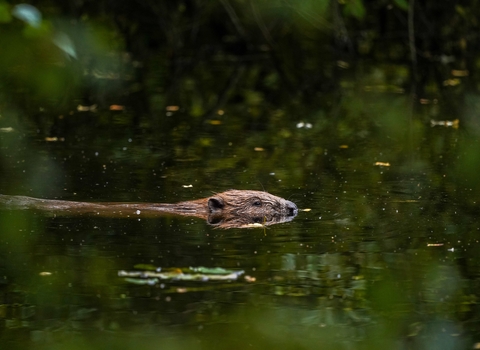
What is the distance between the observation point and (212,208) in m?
6.82

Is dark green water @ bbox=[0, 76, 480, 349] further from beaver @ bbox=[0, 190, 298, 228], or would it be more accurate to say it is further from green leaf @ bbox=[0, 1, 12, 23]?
green leaf @ bbox=[0, 1, 12, 23]

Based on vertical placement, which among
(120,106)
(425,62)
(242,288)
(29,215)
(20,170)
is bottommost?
(242,288)

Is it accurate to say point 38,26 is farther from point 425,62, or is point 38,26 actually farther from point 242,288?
point 425,62

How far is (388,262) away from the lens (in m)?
5.52

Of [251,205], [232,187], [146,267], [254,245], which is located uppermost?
[232,187]

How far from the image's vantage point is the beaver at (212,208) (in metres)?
Answer: 6.71

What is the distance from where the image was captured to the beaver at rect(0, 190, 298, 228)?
6.71 meters

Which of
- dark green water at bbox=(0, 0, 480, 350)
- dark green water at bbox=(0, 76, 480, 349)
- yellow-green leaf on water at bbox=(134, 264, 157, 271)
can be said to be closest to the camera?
dark green water at bbox=(0, 0, 480, 350)

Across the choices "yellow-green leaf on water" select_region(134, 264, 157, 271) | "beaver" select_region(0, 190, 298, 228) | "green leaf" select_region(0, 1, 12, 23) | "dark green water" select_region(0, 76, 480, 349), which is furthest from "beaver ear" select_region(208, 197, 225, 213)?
"green leaf" select_region(0, 1, 12, 23)

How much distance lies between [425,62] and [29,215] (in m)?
13.1

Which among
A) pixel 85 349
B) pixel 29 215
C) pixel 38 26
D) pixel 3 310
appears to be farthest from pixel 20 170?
pixel 38 26

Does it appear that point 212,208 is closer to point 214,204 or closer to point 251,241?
point 214,204

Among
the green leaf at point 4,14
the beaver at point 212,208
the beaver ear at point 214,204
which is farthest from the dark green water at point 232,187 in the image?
the beaver ear at point 214,204

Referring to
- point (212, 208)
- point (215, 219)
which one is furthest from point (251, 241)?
point (212, 208)
